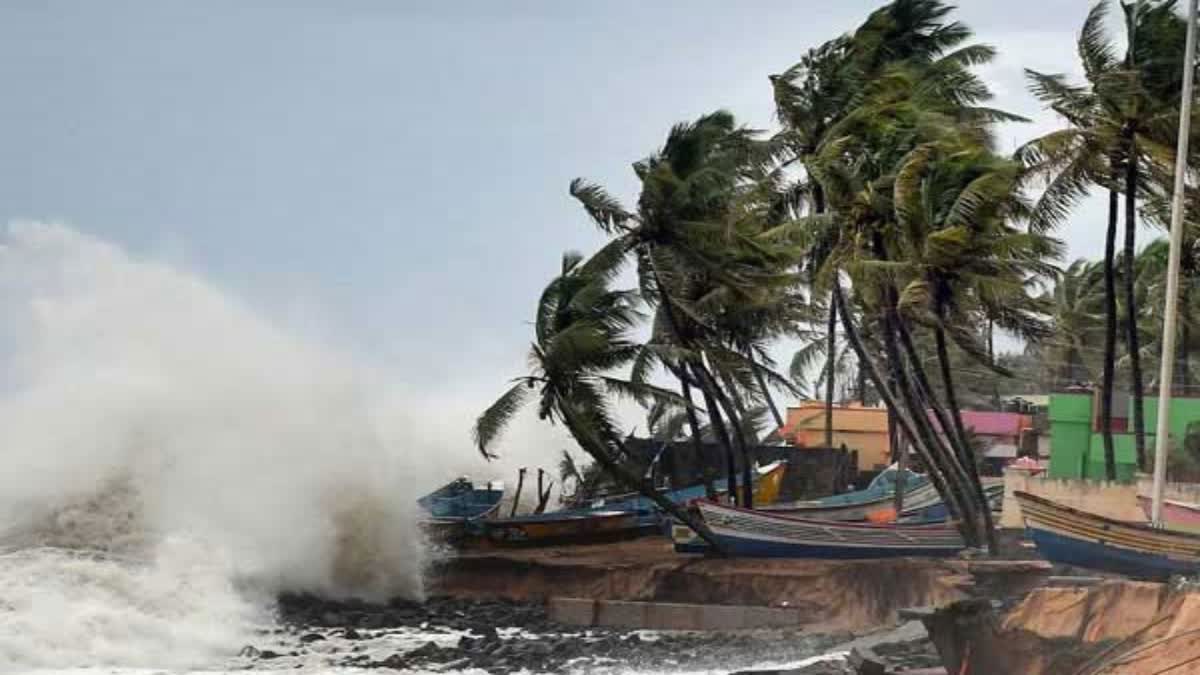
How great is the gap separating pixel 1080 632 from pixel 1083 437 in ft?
69.2

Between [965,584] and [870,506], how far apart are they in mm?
→ 12635

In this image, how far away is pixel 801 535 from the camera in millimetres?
30203

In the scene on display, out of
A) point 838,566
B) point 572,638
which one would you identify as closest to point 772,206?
point 838,566

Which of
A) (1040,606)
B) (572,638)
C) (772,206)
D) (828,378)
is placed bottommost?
(572,638)

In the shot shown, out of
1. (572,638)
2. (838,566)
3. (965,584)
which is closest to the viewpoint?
(965,584)

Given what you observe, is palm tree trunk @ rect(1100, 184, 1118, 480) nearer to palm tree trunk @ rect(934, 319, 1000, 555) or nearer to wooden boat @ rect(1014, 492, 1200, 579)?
palm tree trunk @ rect(934, 319, 1000, 555)

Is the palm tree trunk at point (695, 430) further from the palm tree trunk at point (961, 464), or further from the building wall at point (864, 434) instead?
the building wall at point (864, 434)

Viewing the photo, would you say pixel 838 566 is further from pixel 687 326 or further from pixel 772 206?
pixel 772 206

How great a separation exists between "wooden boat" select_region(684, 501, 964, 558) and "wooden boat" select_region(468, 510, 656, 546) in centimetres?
582

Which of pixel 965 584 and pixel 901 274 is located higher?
pixel 901 274

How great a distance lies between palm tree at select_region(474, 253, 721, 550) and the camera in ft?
102

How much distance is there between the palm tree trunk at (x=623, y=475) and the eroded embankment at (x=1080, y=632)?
15.1 meters

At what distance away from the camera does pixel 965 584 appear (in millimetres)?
22797

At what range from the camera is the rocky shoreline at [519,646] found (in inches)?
892
